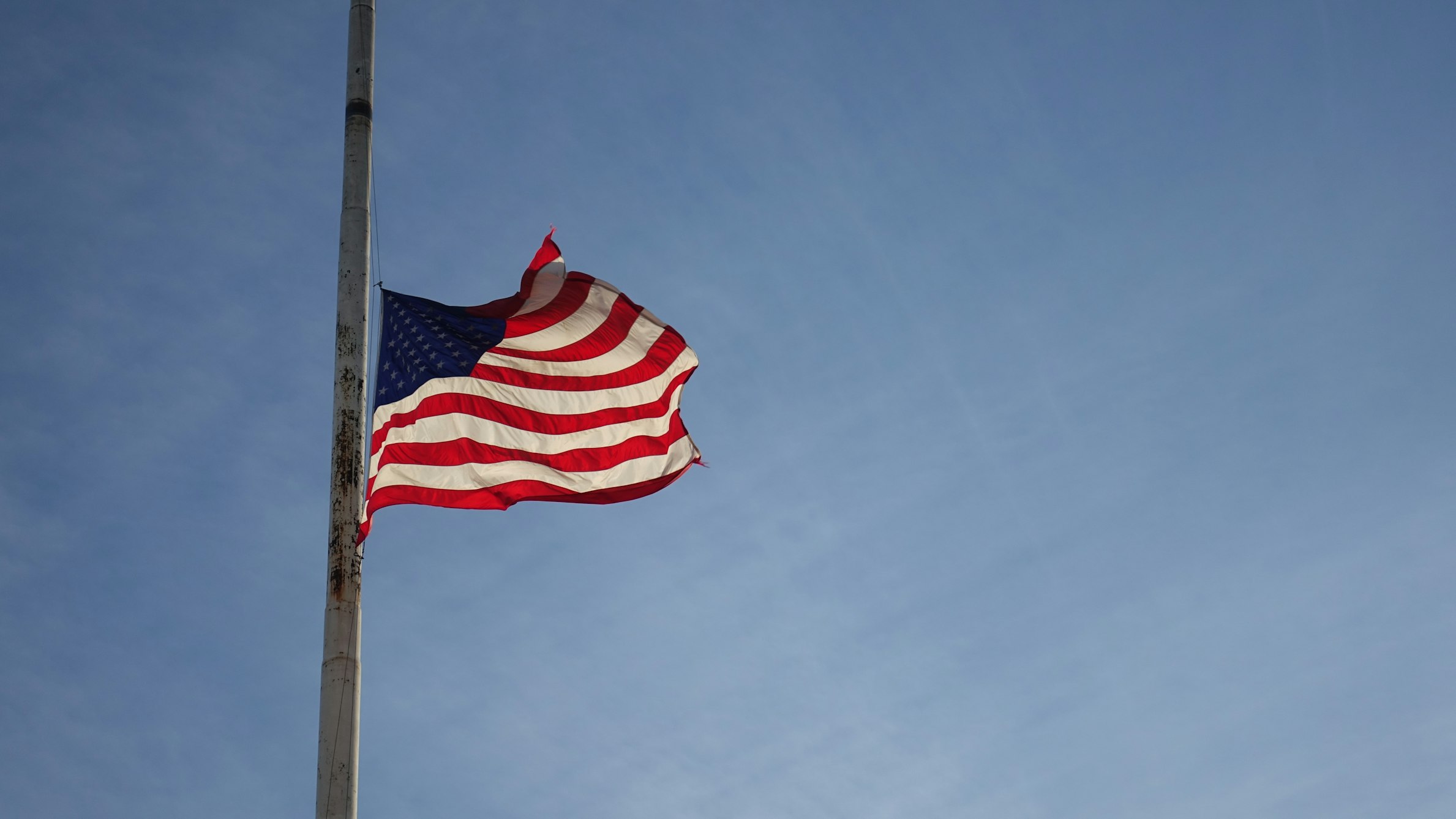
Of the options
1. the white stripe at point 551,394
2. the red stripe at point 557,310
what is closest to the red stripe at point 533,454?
the white stripe at point 551,394

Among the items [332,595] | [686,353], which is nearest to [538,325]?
[686,353]

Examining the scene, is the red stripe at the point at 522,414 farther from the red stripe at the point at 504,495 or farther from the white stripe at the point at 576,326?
the white stripe at the point at 576,326

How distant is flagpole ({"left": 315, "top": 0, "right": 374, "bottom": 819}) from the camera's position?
1478cm

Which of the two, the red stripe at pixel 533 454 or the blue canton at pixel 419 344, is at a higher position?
the blue canton at pixel 419 344

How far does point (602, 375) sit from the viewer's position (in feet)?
73.7

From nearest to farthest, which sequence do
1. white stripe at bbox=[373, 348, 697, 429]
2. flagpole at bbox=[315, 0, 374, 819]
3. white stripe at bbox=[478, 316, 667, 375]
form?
flagpole at bbox=[315, 0, 374, 819] < white stripe at bbox=[373, 348, 697, 429] < white stripe at bbox=[478, 316, 667, 375]

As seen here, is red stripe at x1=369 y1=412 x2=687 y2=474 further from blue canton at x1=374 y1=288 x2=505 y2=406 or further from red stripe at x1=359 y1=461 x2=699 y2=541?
blue canton at x1=374 y1=288 x2=505 y2=406

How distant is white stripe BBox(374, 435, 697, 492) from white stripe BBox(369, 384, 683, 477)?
0.28 metres

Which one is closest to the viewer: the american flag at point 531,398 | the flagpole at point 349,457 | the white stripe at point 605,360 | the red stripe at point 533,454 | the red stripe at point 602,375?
the flagpole at point 349,457

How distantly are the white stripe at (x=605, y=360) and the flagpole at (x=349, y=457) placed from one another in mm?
3386

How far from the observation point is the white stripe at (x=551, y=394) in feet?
63.8

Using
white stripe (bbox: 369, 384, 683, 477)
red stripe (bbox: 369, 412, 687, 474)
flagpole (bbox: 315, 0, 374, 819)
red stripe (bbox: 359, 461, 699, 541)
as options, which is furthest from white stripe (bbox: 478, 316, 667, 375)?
flagpole (bbox: 315, 0, 374, 819)

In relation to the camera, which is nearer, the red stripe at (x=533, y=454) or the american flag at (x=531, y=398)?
the red stripe at (x=533, y=454)

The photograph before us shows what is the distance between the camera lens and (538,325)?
22094 mm
